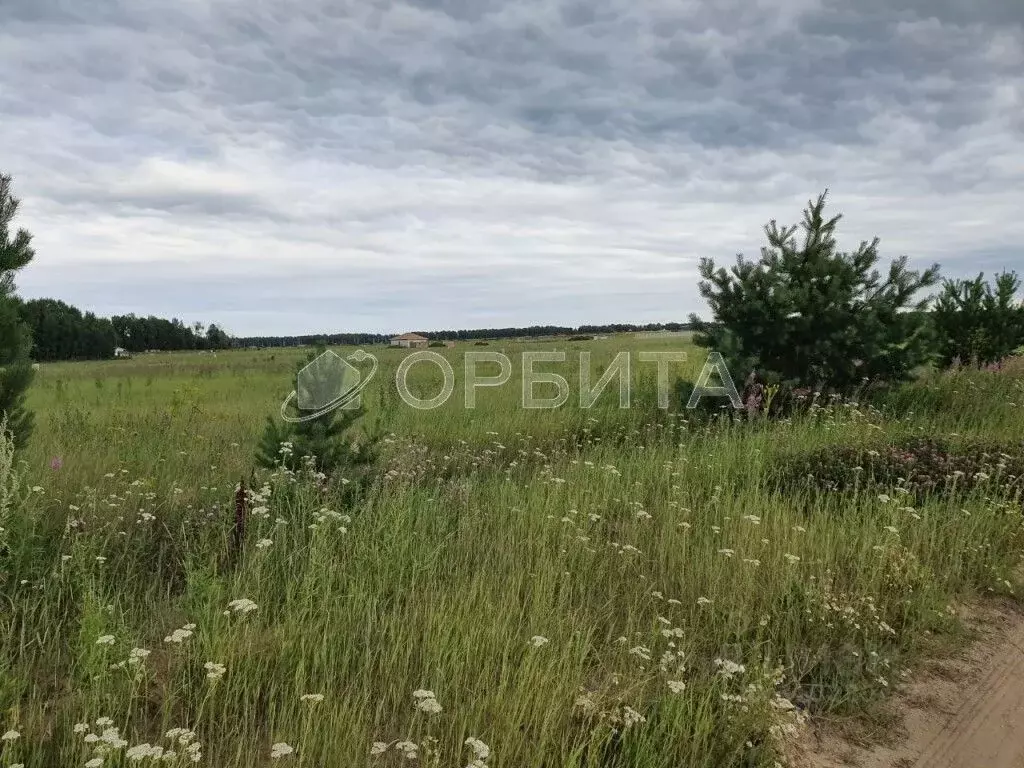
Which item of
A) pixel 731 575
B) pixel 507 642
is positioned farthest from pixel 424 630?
pixel 731 575

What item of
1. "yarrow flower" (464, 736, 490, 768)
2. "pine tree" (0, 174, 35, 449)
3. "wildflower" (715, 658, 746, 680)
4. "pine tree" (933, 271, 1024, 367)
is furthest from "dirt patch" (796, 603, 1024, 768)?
"pine tree" (933, 271, 1024, 367)

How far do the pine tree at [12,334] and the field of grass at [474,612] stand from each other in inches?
28.1

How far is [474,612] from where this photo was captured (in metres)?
3.78

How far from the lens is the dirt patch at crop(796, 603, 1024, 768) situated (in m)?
3.25

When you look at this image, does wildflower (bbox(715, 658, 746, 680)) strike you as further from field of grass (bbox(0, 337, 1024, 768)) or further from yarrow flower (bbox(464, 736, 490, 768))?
yarrow flower (bbox(464, 736, 490, 768))

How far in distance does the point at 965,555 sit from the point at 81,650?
233 inches

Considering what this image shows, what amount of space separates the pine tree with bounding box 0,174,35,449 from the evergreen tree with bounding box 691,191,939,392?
889 centimetres

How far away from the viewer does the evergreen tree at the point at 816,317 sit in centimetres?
1083

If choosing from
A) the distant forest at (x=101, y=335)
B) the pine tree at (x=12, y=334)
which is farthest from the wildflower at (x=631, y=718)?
the distant forest at (x=101, y=335)

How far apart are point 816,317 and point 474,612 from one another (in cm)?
907

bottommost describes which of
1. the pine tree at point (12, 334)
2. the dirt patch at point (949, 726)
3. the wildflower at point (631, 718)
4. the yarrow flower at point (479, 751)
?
the dirt patch at point (949, 726)

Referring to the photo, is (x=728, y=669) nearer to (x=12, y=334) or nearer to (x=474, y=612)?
(x=474, y=612)

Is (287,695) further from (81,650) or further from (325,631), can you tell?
(81,650)

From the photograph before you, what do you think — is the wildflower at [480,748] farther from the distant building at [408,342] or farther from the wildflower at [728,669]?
the distant building at [408,342]
